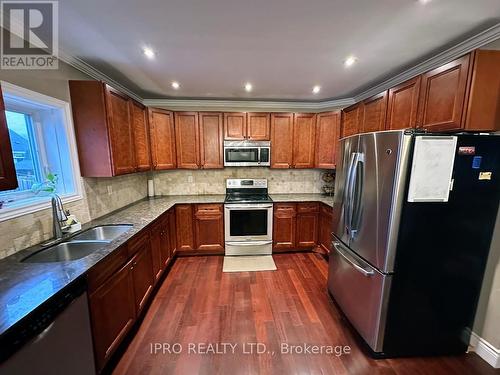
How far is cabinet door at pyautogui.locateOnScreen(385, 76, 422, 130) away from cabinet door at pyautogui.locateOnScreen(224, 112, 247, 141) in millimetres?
1962

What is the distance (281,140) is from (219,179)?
1.28 metres

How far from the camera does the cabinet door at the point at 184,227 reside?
3.27 m

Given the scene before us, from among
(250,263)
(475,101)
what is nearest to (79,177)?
(250,263)

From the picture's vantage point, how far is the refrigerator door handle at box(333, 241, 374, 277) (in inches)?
66.9

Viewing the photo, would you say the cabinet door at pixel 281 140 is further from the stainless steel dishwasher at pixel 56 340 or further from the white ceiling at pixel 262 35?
Result: the stainless steel dishwasher at pixel 56 340

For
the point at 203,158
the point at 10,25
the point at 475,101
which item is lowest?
the point at 203,158

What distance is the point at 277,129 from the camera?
3457 mm

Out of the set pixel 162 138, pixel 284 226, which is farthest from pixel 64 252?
pixel 284 226

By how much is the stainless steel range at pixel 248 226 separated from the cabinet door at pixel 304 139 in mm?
867

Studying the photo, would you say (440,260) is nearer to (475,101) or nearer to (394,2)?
(475,101)

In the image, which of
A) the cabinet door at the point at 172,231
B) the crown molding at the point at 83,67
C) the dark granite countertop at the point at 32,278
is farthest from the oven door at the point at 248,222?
the crown molding at the point at 83,67

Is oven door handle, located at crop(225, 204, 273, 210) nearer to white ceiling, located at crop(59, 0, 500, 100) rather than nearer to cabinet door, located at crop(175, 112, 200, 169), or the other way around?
cabinet door, located at crop(175, 112, 200, 169)

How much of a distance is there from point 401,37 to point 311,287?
2.67 metres

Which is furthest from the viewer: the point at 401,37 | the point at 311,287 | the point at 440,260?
the point at 311,287
